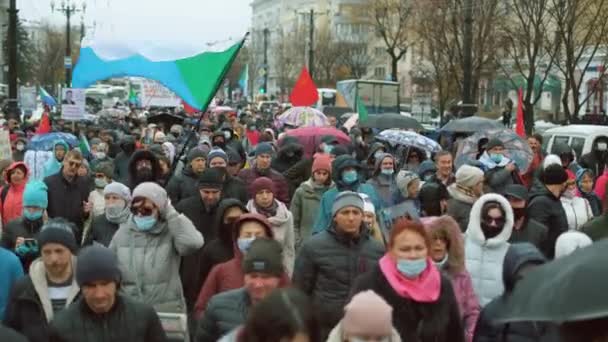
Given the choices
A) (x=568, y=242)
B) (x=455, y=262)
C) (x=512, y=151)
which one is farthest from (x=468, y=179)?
(x=512, y=151)

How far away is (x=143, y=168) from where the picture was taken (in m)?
9.66

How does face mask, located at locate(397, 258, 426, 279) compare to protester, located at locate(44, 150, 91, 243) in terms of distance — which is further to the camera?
protester, located at locate(44, 150, 91, 243)

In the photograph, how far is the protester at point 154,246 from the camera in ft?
22.0

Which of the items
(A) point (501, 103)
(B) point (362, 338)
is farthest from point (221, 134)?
(A) point (501, 103)

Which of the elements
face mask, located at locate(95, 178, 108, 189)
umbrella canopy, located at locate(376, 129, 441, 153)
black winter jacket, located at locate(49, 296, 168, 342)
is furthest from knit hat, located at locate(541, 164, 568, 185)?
umbrella canopy, located at locate(376, 129, 441, 153)

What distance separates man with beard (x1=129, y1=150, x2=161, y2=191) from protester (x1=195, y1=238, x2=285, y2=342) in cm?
450

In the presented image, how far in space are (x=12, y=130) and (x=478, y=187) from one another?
529 inches

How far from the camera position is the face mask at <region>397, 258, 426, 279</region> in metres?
5.46

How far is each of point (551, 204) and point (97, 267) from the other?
16.4ft

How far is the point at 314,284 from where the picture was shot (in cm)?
650

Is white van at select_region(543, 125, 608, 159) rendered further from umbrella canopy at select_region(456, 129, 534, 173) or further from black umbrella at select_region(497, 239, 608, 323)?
black umbrella at select_region(497, 239, 608, 323)

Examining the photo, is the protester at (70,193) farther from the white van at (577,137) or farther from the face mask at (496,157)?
the white van at (577,137)

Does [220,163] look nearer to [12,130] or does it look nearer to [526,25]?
[12,130]

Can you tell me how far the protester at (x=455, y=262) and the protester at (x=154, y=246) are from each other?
4.65 feet
